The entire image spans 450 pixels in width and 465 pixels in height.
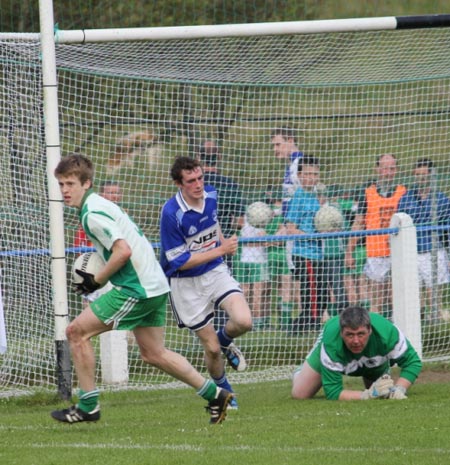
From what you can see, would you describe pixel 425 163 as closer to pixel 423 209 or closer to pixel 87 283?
pixel 423 209

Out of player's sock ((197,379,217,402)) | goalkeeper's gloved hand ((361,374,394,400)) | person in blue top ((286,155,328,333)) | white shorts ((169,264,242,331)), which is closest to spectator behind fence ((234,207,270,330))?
person in blue top ((286,155,328,333))

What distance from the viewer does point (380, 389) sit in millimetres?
9797

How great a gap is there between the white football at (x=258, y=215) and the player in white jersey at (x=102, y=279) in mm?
4787

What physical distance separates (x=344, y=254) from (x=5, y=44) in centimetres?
461

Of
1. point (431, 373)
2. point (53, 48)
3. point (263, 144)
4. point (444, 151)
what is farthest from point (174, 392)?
point (444, 151)

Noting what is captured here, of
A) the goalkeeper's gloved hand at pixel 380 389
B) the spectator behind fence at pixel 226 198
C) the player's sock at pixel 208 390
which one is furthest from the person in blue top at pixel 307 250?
the player's sock at pixel 208 390

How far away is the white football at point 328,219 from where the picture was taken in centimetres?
1341

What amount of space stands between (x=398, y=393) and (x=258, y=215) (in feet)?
13.0

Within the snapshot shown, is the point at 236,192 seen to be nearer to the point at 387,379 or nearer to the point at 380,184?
the point at 380,184

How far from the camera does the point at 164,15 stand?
Answer: 19281 millimetres

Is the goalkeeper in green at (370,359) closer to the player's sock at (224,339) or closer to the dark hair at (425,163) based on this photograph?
the player's sock at (224,339)

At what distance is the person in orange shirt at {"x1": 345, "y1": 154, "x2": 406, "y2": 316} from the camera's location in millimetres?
13266

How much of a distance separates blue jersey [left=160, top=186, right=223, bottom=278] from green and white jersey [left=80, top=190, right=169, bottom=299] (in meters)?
1.30

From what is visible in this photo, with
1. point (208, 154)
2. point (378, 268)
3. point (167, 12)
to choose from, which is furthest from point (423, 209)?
point (167, 12)
